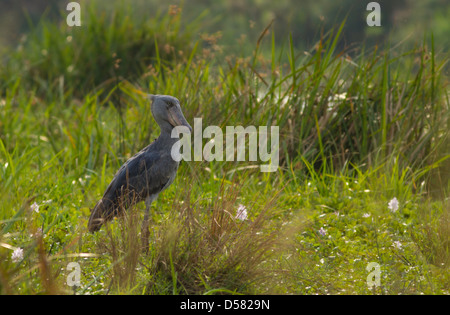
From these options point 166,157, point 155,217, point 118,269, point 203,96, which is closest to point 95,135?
point 203,96

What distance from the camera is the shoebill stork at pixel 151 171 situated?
12.3ft

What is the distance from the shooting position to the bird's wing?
12.4 ft

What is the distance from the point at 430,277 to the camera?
351 centimetres

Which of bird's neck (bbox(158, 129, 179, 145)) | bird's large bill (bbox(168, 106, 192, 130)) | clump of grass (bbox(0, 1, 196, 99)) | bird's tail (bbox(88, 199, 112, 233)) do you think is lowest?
bird's tail (bbox(88, 199, 112, 233))

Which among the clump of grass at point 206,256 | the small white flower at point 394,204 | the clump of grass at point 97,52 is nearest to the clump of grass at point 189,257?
the clump of grass at point 206,256

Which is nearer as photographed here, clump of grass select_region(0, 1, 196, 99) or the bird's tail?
the bird's tail

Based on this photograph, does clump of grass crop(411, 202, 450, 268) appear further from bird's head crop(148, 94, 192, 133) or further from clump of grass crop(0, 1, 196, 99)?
clump of grass crop(0, 1, 196, 99)

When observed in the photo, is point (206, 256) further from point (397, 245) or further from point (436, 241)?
point (436, 241)

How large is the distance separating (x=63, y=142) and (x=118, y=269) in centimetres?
311

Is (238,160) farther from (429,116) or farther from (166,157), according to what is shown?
(429,116)

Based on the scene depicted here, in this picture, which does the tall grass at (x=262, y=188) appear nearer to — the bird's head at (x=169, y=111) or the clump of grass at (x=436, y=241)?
the clump of grass at (x=436, y=241)

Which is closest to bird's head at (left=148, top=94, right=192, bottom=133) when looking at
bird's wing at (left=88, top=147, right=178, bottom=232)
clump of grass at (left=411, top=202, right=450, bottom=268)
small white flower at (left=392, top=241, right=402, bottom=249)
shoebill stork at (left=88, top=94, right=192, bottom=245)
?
shoebill stork at (left=88, top=94, right=192, bottom=245)

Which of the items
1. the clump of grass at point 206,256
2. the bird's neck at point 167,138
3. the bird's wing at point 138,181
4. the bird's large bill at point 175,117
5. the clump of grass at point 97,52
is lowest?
the clump of grass at point 206,256
